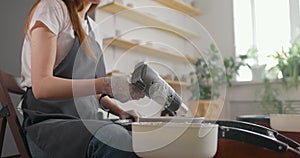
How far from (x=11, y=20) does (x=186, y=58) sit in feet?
4.50

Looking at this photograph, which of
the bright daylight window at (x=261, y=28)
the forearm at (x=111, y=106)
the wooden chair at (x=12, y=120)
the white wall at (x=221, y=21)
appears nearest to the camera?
the wooden chair at (x=12, y=120)

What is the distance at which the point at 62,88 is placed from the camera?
0.69 metres

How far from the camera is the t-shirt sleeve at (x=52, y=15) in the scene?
0.75 meters

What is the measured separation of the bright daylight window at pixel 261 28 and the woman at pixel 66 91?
107 inches

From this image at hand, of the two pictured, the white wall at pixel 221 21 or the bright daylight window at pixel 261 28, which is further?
the white wall at pixel 221 21

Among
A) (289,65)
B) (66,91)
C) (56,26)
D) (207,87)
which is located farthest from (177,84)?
(289,65)

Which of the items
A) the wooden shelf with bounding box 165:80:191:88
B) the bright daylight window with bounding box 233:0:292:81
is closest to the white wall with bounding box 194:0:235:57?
the bright daylight window with bounding box 233:0:292:81

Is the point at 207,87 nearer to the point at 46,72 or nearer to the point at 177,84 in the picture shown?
the point at 177,84

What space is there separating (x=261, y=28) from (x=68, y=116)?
3.04 meters

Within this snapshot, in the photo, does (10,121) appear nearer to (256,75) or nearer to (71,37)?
(71,37)

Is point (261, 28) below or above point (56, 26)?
above

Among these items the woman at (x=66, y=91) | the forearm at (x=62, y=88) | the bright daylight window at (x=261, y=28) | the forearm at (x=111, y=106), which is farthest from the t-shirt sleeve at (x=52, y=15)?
the bright daylight window at (x=261, y=28)

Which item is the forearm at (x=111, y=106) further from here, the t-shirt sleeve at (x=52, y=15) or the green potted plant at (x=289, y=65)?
the green potted plant at (x=289, y=65)

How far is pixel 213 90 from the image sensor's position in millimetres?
522
